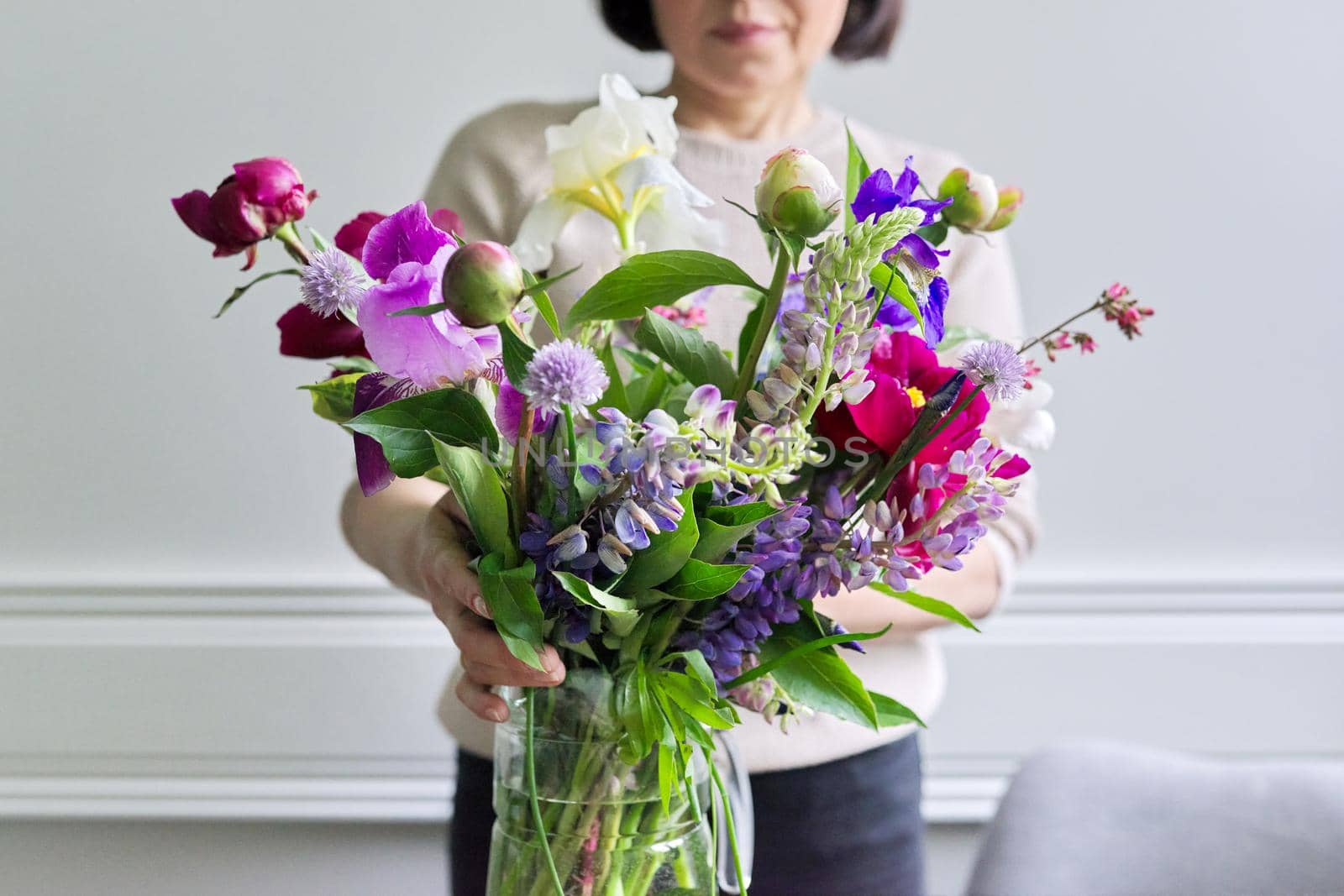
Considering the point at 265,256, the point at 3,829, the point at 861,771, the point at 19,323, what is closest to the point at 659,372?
the point at 861,771

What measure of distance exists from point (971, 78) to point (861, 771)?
0.86 metres

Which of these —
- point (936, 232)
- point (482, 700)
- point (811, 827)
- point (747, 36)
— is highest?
point (747, 36)

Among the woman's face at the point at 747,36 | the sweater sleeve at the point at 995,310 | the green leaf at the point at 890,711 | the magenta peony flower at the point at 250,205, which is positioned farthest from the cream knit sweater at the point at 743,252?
the magenta peony flower at the point at 250,205

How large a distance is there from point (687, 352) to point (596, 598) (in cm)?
10

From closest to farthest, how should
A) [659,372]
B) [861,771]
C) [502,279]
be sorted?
[502,279]
[659,372]
[861,771]

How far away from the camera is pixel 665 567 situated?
16.3 inches

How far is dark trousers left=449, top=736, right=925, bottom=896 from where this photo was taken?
86 cm

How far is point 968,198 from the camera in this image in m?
0.47

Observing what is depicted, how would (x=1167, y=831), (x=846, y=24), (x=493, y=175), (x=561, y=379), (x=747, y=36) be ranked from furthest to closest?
(x=846, y=24)
(x=493, y=175)
(x=747, y=36)
(x=1167, y=831)
(x=561, y=379)

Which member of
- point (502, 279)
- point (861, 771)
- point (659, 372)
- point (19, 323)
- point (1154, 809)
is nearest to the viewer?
point (502, 279)

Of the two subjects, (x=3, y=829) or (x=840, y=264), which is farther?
(x=3, y=829)

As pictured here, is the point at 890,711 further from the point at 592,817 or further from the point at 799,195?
the point at 799,195

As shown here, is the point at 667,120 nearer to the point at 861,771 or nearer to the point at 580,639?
the point at 580,639

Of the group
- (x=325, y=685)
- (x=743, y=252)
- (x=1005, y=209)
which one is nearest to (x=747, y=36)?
(x=743, y=252)
